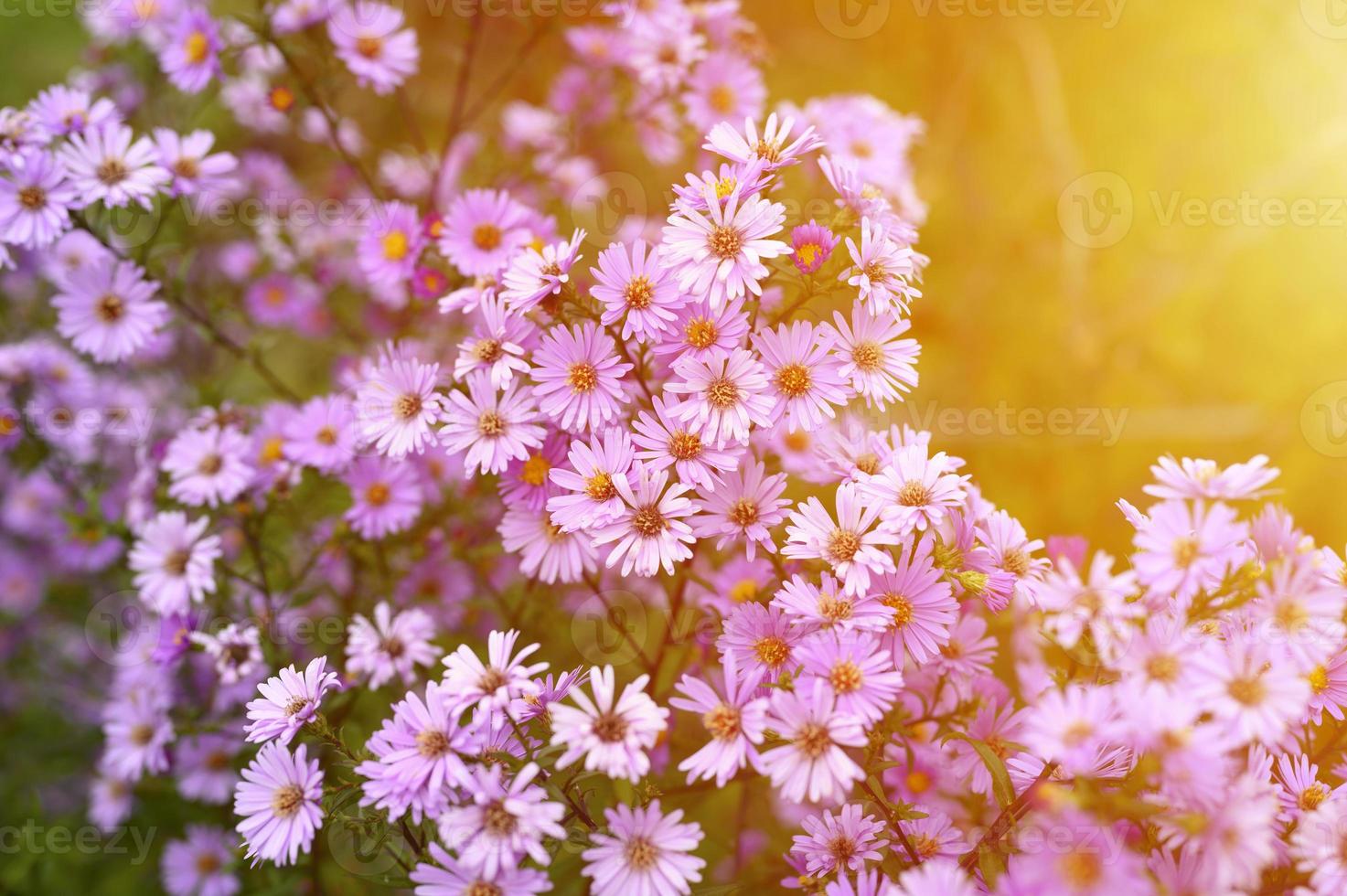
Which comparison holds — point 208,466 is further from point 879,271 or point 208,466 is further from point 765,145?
point 879,271

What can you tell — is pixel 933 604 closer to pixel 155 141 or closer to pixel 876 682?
pixel 876 682

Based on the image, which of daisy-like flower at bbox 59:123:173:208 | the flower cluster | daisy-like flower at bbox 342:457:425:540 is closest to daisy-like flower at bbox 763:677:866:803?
the flower cluster

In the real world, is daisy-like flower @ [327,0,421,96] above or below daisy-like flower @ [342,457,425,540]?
above

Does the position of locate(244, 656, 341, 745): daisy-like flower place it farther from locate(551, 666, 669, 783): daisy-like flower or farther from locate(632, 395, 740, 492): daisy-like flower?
locate(632, 395, 740, 492): daisy-like flower

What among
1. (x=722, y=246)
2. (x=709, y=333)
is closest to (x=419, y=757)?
(x=709, y=333)

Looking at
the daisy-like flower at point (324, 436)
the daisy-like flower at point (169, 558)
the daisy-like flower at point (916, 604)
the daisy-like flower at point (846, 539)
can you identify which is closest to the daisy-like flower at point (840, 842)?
the daisy-like flower at point (916, 604)

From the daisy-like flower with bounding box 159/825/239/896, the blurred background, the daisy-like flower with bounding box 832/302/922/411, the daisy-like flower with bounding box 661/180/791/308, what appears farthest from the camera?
the blurred background

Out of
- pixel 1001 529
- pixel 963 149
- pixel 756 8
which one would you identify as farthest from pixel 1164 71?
pixel 1001 529
